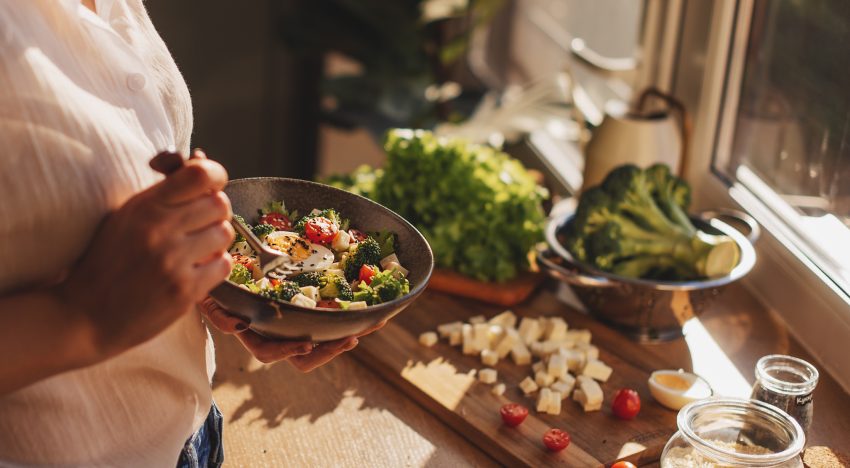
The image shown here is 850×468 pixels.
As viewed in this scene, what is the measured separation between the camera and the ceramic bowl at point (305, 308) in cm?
90

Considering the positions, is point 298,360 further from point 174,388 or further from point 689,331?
point 689,331

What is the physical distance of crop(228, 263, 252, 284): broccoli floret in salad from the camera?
0.97 metres

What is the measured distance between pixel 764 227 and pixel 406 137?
0.71m

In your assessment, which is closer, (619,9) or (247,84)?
(619,9)

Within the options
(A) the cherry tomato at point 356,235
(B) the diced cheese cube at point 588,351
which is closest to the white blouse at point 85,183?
(A) the cherry tomato at point 356,235

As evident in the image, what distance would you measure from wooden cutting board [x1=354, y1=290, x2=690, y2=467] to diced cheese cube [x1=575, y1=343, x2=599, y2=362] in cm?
3

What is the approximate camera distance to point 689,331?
1572 mm

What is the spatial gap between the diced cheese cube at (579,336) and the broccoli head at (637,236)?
0.12 meters

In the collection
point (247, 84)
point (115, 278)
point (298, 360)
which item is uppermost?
point (115, 278)

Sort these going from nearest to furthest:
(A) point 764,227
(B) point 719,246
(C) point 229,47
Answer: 1. (B) point 719,246
2. (A) point 764,227
3. (C) point 229,47

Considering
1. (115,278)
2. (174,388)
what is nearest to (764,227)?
(174,388)

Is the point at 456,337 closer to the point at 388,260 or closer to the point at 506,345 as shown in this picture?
the point at 506,345

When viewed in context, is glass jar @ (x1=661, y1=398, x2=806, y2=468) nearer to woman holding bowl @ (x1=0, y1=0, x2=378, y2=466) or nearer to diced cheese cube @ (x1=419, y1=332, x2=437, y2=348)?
diced cheese cube @ (x1=419, y1=332, x2=437, y2=348)

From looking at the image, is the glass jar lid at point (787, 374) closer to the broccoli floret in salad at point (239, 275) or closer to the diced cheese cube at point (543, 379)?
the diced cheese cube at point (543, 379)
